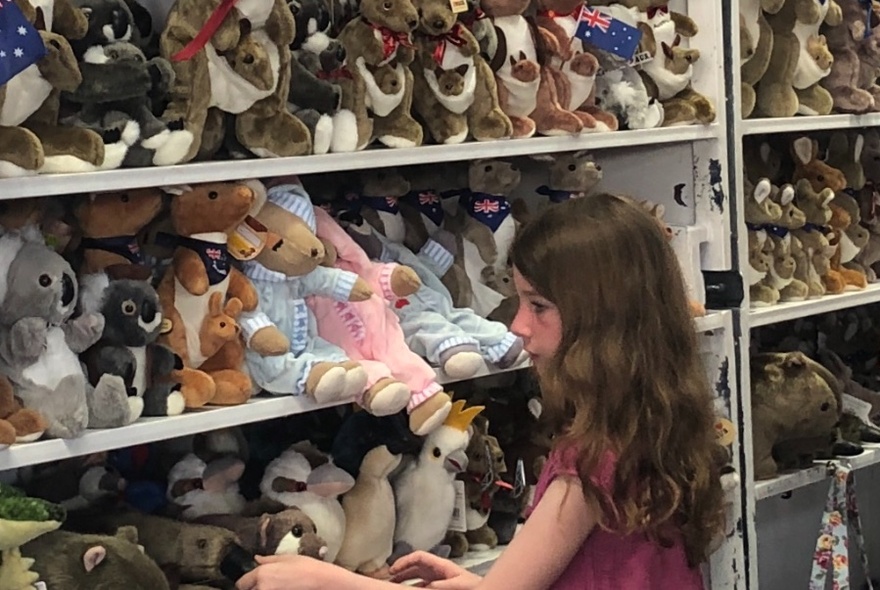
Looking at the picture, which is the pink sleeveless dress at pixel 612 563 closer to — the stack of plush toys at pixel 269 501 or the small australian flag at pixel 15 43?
the stack of plush toys at pixel 269 501

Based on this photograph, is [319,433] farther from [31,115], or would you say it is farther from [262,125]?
[31,115]

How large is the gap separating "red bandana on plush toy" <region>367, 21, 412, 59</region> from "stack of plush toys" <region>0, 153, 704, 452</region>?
20cm

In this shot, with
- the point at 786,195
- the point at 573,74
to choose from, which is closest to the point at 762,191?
the point at 786,195

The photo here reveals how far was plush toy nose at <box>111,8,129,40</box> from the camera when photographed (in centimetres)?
129

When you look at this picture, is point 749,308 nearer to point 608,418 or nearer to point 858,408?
point 858,408

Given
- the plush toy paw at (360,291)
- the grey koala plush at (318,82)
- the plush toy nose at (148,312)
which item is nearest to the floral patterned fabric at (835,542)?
the plush toy paw at (360,291)

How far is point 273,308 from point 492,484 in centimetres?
47

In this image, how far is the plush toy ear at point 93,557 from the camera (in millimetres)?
1241

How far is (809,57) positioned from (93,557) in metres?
1.45

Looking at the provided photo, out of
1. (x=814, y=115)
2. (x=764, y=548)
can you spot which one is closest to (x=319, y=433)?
(x=814, y=115)

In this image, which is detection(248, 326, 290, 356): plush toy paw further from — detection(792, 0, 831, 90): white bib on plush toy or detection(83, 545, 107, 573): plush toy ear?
detection(792, 0, 831, 90): white bib on plush toy

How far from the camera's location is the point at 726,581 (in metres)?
1.95

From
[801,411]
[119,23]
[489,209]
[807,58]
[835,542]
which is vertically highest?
[119,23]

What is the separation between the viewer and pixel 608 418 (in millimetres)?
1245
